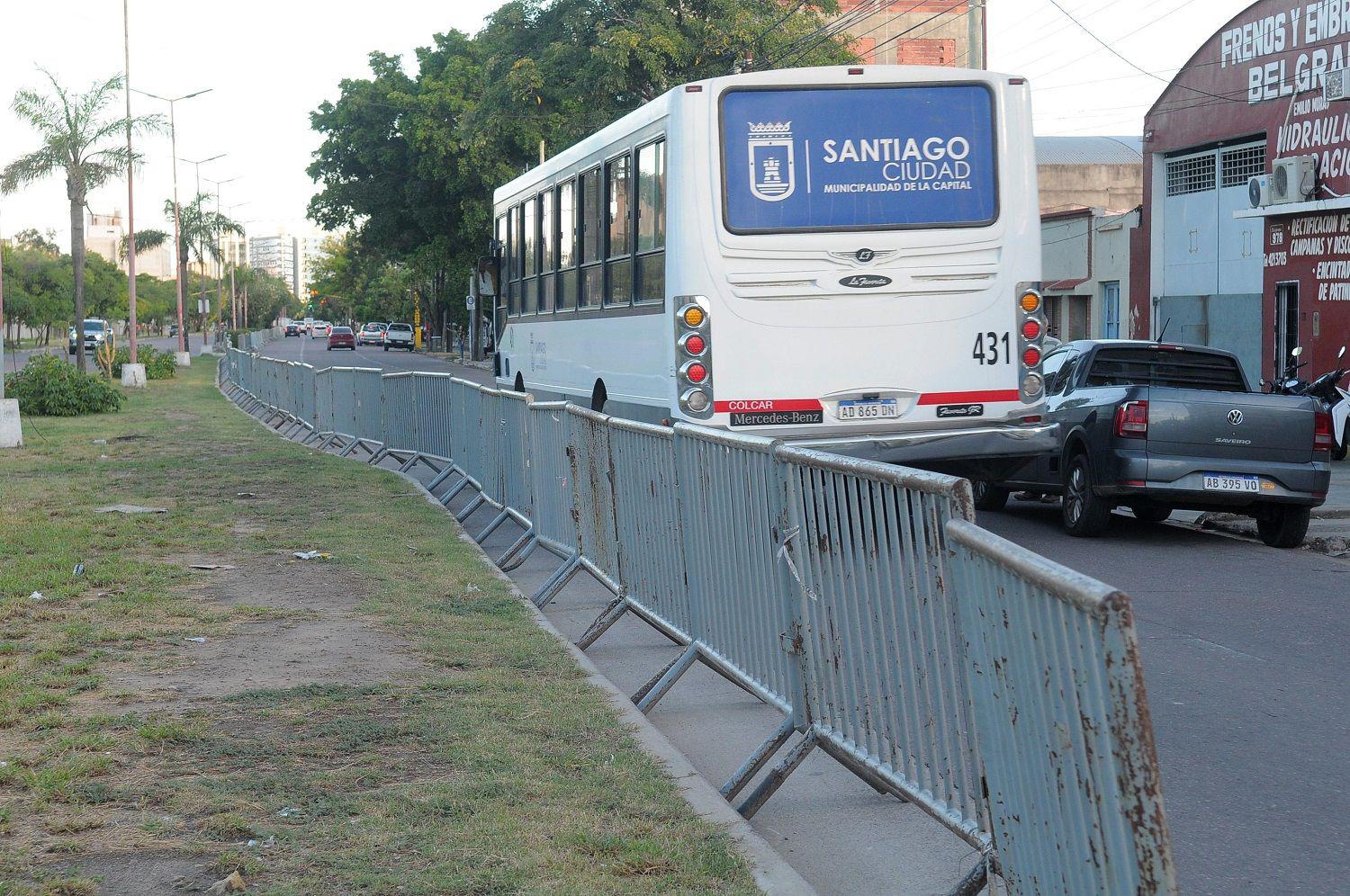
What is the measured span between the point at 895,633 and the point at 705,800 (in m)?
1.03

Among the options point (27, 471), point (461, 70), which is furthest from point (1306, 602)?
point (461, 70)

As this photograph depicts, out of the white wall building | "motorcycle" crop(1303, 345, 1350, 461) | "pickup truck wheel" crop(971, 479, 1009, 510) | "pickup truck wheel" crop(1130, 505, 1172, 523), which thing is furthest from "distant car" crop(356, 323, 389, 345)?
"pickup truck wheel" crop(1130, 505, 1172, 523)

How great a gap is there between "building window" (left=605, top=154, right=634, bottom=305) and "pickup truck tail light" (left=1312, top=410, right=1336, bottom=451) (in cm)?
563

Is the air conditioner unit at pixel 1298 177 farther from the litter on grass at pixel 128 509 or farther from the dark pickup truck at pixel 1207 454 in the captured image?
the litter on grass at pixel 128 509

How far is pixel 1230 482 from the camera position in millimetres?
12031

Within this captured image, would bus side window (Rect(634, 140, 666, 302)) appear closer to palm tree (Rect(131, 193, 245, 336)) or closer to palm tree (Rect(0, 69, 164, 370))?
palm tree (Rect(0, 69, 164, 370))

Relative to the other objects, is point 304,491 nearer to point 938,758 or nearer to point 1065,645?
point 938,758

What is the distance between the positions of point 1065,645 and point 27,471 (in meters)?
16.6

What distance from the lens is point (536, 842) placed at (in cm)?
457

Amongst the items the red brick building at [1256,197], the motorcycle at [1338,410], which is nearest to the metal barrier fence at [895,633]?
the motorcycle at [1338,410]

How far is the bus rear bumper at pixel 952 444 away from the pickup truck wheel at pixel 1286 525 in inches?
89.1

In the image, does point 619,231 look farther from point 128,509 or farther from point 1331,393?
point 1331,393

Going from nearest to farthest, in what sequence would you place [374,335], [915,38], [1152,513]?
[1152,513] < [915,38] < [374,335]

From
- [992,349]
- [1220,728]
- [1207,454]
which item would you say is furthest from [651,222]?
[1220,728]
